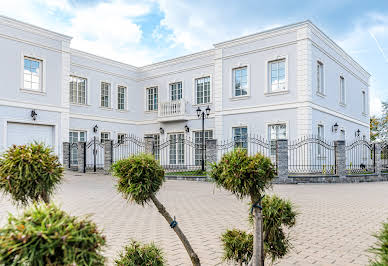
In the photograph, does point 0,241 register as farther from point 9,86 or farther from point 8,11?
point 8,11

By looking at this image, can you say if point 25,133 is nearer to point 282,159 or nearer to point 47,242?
point 282,159

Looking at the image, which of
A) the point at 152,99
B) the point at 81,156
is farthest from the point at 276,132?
the point at 81,156

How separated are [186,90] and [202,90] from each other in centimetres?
137

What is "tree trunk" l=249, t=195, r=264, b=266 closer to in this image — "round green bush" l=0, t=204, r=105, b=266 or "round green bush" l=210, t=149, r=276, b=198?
"round green bush" l=210, t=149, r=276, b=198

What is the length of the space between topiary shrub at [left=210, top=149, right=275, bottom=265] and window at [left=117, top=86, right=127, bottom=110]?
23.1 metres

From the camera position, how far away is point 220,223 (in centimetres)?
573

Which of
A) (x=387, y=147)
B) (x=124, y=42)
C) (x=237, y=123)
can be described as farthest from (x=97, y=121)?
(x=387, y=147)

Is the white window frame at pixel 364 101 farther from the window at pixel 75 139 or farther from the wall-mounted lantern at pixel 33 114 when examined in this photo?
the wall-mounted lantern at pixel 33 114

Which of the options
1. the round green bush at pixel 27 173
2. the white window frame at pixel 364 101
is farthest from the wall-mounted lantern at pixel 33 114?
the white window frame at pixel 364 101

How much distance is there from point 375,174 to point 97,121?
17.6 meters

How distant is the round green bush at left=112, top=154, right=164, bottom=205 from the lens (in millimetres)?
2297

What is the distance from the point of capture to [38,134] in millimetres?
18344

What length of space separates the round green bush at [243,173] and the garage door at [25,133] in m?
16.3

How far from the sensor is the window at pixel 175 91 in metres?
23.4
